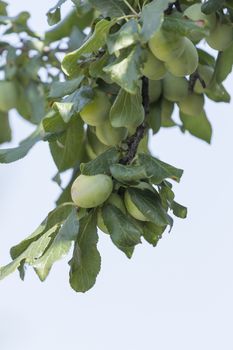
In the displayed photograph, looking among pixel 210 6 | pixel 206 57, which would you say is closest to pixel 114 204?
pixel 210 6

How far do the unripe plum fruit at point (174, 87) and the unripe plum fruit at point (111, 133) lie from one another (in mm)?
176

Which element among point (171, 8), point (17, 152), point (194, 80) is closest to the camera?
point (171, 8)

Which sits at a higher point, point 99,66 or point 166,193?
point 99,66

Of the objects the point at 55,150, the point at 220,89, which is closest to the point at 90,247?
the point at 55,150

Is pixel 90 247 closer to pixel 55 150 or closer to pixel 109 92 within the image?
pixel 109 92

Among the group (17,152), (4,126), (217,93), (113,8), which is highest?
(113,8)

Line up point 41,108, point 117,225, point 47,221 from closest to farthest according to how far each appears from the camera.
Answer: point 117,225, point 47,221, point 41,108

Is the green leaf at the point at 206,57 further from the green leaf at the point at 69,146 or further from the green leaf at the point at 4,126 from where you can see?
the green leaf at the point at 4,126

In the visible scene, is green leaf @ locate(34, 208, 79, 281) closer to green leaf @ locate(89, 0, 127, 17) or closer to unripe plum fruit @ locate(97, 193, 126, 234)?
unripe plum fruit @ locate(97, 193, 126, 234)

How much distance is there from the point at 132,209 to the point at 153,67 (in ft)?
0.69

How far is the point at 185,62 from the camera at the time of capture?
136 cm

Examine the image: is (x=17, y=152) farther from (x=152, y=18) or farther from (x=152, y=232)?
(x=152, y=18)

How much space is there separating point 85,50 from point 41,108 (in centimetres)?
95

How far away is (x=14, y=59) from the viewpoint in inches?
90.4
